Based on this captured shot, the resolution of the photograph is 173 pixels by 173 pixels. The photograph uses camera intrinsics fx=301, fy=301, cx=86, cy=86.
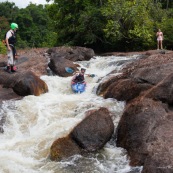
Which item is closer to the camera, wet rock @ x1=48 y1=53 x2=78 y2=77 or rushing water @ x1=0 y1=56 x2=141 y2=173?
rushing water @ x1=0 y1=56 x2=141 y2=173

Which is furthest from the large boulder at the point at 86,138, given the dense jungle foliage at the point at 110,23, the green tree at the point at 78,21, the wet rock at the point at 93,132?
the green tree at the point at 78,21

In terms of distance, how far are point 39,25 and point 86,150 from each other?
52195mm

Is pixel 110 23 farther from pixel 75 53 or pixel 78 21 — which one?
pixel 75 53

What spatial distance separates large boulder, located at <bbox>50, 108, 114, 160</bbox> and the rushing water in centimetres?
18

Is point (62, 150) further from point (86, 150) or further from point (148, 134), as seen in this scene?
point (148, 134)

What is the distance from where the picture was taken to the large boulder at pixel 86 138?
22.4ft

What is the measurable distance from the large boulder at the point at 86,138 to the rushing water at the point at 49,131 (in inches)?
7.0

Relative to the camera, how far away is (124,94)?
30.7ft

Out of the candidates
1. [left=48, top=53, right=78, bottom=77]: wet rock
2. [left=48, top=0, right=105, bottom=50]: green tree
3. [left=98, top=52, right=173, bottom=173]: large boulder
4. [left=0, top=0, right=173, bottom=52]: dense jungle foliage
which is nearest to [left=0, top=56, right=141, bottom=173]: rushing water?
[left=98, top=52, right=173, bottom=173]: large boulder

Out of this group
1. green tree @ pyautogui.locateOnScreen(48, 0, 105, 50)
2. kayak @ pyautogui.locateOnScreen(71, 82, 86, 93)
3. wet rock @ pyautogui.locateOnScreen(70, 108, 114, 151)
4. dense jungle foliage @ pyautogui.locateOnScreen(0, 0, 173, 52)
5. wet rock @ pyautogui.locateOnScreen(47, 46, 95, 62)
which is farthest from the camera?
green tree @ pyautogui.locateOnScreen(48, 0, 105, 50)

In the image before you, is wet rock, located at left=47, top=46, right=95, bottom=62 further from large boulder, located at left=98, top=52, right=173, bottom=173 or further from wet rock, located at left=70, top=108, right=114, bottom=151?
wet rock, located at left=70, top=108, right=114, bottom=151

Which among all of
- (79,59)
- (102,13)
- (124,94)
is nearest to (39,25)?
(102,13)

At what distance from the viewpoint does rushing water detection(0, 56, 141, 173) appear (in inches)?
254

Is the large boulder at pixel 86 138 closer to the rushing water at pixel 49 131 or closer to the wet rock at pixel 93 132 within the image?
the wet rock at pixel 93 132
